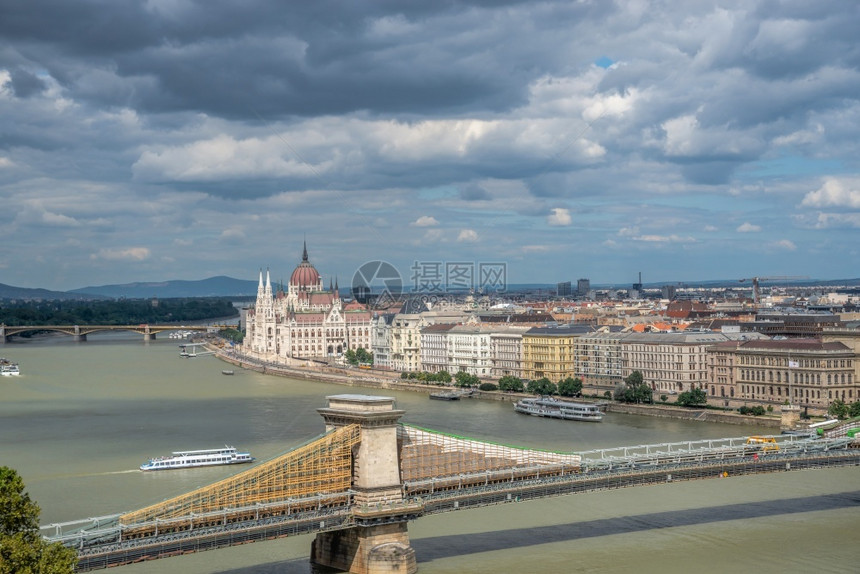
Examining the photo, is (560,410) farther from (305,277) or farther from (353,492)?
(305,277)

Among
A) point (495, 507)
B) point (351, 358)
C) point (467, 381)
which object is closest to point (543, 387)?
point (467, 381)

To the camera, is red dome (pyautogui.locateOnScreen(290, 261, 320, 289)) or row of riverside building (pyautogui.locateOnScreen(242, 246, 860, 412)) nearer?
row of riverside building (pyautogui.locateOnScreen(242, 246, 860, 412))

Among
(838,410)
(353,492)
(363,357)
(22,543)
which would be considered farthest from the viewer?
(363,357)

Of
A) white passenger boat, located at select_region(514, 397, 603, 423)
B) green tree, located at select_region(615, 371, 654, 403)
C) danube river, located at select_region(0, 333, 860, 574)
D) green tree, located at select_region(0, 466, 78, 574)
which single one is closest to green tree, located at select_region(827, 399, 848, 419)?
danube river, located at select_region(0, 333, 860, 574)

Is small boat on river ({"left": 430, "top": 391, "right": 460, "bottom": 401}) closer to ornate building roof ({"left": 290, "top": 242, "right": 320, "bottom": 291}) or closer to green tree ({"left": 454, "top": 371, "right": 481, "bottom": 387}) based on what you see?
green tree ({"left": 454, "top": 371, "right": 481, "bottom": 387})

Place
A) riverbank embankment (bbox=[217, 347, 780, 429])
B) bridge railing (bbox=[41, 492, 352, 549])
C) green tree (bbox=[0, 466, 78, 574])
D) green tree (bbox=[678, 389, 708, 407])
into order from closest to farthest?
green tree (bbox=[0, 466, 78, 574]) → bridge railing (bbox=[41, 492, 352, 549]) → riverbank embankment (bbox=[217, 347, 780, 429]) → green tree (bbox=[678, 389, 708, 407])

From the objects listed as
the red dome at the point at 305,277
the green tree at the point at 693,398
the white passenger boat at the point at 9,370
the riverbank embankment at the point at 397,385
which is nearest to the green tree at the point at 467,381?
the riverbank embankment at the point at 397,385

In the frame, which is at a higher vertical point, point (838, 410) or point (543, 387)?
point (543, 387)
